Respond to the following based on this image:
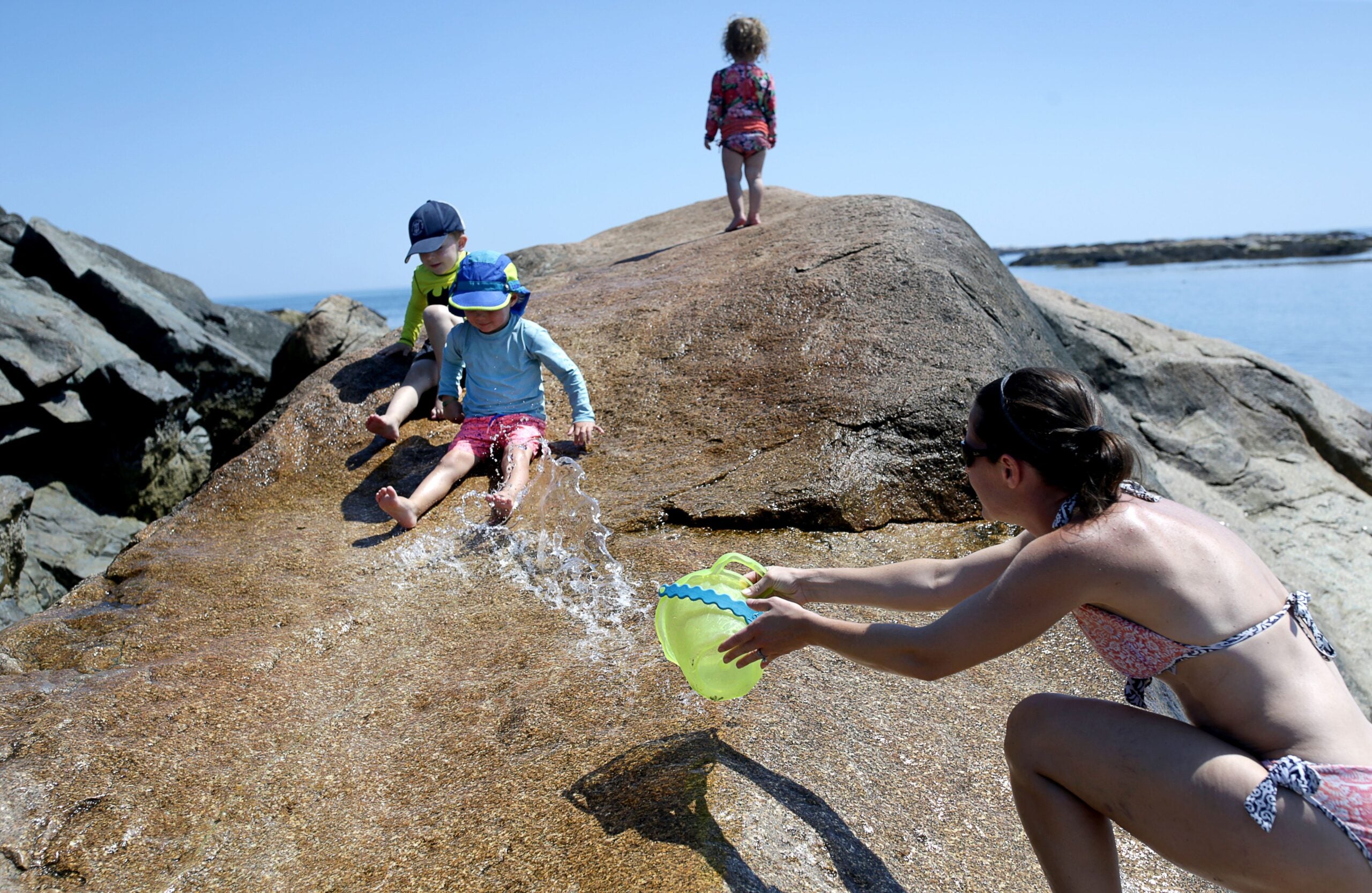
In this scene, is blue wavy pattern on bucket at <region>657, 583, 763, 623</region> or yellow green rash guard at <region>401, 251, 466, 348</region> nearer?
blue wavy pattern on bucket at <region>657, 583, 763, 623</region>

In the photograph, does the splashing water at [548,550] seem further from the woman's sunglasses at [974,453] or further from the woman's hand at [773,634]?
the woman's sunglasses at [974,453]

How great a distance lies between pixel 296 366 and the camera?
27.1ft

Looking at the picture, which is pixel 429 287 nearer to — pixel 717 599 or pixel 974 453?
pixel 717 599

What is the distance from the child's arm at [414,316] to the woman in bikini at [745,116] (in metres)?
2.95

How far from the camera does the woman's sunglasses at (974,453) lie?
2299 mm

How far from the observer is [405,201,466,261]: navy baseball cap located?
5566 millimetres

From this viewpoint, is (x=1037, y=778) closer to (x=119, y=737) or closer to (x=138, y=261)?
(x=119, y=737)

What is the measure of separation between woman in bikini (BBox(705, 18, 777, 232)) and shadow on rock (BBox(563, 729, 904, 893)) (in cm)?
595

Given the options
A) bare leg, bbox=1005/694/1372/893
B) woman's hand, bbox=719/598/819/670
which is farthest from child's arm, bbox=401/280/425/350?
bare leg, bbox=1005/694/1372/893

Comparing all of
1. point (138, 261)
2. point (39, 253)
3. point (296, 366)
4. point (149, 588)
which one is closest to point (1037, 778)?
point (149, 588)

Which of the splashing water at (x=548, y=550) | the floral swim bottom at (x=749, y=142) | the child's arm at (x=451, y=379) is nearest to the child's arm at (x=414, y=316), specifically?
the child's arm at (x=451, y=379)

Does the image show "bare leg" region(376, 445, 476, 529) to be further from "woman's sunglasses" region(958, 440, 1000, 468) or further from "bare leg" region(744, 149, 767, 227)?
"bare leg" region(744, 149, 767, 227)

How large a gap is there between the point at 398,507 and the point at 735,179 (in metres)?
4.75

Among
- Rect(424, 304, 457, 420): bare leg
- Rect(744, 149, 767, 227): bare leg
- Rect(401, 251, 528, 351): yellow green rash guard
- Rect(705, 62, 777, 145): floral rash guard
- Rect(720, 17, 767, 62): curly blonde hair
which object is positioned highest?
Rect(720, 17, 767, 62): curly blonde hair
